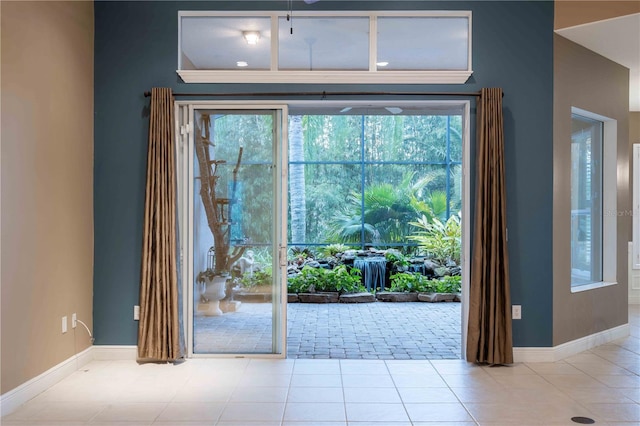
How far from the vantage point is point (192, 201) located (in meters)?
4.26

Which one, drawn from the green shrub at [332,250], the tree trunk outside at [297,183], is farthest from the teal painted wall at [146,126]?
the tree trunk outside at [297,183]

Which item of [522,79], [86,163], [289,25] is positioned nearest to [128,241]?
[86,163]

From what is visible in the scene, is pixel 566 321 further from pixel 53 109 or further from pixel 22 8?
pixel 22 8

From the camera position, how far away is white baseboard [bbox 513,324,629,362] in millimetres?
4160

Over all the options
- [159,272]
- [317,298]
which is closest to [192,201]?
[159,272]

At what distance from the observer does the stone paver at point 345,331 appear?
4266 mm

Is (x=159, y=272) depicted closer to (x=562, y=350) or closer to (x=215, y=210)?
(x=215, y=210)

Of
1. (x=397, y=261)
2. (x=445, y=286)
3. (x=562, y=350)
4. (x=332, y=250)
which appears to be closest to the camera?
(x=562, y=350)

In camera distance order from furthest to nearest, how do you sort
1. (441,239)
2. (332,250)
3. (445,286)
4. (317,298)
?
(332,250)
(441,239)
(445,286)
(317,298)

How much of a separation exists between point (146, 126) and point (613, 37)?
14.0 feet

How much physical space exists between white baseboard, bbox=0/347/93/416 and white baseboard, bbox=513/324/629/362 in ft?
12.1

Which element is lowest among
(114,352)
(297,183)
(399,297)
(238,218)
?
(399,297)

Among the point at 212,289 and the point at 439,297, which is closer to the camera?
the point at 212,289

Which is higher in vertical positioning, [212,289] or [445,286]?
[212,289]
